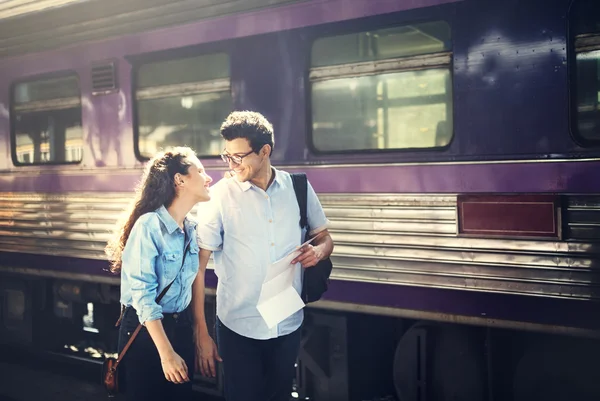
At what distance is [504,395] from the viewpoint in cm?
417

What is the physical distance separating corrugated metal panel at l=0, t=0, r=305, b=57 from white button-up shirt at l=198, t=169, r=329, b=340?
6.15 feet

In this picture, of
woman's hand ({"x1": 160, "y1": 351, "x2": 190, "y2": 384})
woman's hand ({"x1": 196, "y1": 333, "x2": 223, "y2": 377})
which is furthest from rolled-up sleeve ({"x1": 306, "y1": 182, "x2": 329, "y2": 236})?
woman's hand ({"x1": 160, "y1": 351, "x2": 190, "y2": 384})

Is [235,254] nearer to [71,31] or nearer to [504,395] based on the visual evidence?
[504,395]

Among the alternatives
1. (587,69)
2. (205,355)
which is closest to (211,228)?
(205,355)

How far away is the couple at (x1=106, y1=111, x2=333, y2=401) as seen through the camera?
2.93m

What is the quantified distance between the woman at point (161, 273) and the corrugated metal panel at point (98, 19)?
76.8 inches

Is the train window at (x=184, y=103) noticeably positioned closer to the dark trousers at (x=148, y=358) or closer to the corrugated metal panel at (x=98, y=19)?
the corrugated metal panel at (x=98, y=19)

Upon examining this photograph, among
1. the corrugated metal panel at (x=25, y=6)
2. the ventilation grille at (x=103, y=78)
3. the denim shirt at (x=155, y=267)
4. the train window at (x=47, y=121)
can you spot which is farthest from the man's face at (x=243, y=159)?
the train window at (x=47, y=121)

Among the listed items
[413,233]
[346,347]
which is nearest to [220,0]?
[413,233]

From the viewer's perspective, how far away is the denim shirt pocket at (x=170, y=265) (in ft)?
9.61

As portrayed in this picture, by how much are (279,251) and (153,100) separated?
9.05 ft

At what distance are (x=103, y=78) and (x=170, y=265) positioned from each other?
3.23 m

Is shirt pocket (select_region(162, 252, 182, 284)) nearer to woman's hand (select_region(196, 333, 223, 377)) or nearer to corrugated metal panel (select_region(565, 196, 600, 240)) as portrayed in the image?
woman's hand (select_region(196, 333, 223, 377))

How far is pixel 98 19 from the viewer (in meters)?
5.56
